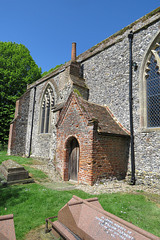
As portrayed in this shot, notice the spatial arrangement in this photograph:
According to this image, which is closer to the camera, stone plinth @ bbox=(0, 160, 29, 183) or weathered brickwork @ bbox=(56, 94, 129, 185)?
stone plinth @ bbox=(0, 160, 29, 183)

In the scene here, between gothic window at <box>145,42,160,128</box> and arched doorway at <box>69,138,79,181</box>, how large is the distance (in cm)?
386

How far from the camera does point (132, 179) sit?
8.23m

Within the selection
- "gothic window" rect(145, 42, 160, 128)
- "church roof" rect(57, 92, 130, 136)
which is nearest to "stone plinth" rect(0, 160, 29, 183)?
"church roof" rect(57, 92, 130, 136)

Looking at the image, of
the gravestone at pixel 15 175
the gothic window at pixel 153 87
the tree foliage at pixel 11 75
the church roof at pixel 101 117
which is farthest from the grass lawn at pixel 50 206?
the tree foliage at pixel 11 75

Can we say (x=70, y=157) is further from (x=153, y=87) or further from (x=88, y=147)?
(x=153, y=87)

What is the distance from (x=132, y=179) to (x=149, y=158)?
1356 mm

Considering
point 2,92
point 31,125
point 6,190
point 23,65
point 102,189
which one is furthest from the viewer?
point 23,65

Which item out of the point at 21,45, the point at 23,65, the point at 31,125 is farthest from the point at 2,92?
the point at 21,45

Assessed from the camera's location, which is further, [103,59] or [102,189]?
[103,59]

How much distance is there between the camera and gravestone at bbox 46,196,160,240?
7.01ft

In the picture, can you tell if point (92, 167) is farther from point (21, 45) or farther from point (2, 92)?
point (21, 45)

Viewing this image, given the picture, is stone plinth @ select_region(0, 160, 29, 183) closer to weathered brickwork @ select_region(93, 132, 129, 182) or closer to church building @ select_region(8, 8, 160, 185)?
church building @ select_region(8, 8, 160, 185)

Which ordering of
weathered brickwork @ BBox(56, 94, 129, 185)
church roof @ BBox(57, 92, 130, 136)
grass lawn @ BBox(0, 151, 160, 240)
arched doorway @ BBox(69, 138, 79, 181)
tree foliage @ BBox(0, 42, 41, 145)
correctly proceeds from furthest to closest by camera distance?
1. tree foliage @ BBox(0, 42, 41, 145)
2. arched doorway @ BBox(69, 138, 79, 181)
3. church roof @ BBox(57, 92, 130, 136)
4. weathered brickwork @ BBox(56, 94, 129, 185)
5. grass lawn @ BBox(0, 151, 160, 240)

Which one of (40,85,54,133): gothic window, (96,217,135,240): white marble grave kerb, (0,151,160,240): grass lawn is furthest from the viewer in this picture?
(40,85,54,133): gothic window
